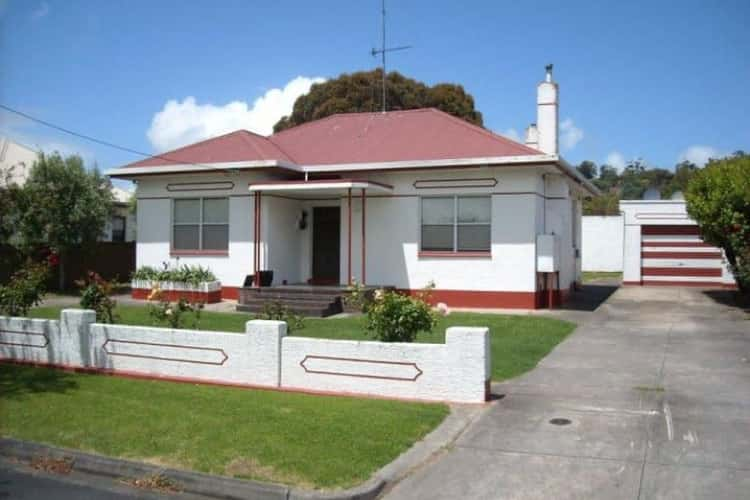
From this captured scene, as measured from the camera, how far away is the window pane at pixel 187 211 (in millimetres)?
20531

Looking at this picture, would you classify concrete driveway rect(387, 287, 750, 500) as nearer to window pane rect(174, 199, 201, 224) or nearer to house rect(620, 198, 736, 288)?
window pane rect(174, 199, 201, 224)

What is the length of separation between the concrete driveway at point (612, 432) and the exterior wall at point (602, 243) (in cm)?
2613

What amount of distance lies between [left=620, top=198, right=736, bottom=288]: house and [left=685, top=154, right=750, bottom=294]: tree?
18.6ft

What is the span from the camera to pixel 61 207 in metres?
22.8

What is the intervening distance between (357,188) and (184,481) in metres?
12.7

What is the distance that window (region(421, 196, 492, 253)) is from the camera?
60.3 ft

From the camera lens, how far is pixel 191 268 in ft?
66.2

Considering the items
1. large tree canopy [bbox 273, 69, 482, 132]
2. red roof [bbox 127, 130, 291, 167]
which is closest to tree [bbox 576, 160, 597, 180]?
large tree canopy [bbox 273, 69, 482, 132]

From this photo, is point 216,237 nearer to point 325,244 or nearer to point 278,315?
point 325,244

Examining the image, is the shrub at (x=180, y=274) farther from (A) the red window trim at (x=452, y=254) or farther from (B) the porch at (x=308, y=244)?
(A) the red window trim at (x=452, y=254)

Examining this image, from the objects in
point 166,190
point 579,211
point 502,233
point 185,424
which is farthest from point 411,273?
point 185,424

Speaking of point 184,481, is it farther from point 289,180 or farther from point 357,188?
point 289,180

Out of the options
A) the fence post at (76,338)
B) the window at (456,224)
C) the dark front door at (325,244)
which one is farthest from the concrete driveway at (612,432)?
the dark front door at (325,244)

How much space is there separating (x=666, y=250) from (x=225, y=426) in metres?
23.6
